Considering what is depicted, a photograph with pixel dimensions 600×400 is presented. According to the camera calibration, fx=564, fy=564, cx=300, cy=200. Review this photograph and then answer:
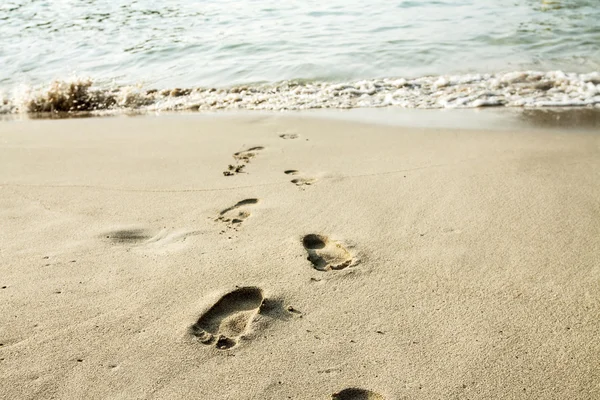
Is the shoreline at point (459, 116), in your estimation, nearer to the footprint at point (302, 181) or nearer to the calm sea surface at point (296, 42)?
the calm sea surface at point (296, 42)

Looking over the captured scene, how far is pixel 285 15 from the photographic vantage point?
1012cm

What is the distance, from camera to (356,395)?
168 centimetres

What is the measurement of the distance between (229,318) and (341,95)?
4.34 meters

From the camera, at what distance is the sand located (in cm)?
175

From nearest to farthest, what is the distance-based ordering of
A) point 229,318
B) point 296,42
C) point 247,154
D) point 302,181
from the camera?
point 229,318 < point 302,181 < point 247,154 < point 296,42

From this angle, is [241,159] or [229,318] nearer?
[229,318]

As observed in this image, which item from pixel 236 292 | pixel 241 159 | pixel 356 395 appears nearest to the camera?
pixel 356 395

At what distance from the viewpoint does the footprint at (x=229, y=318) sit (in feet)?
6.34

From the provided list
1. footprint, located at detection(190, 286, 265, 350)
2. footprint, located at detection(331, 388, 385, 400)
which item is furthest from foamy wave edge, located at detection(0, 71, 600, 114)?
footprint, located at detection(331, 388, 385, 400)

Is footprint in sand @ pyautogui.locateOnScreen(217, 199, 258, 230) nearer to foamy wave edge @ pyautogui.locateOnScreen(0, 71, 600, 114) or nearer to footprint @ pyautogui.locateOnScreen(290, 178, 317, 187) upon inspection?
footprint @ pyautogui.locateOnScreen(290, 178, 317, 187)

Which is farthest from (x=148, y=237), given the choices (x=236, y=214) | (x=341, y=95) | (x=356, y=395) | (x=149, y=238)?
(x=341, y=95)

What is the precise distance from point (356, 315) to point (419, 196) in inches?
46.6

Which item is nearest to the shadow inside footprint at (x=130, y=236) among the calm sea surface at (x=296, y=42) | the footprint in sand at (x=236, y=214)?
the footprint in sand at (x=236, y=214)

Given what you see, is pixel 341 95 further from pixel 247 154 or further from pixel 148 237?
pixel 148 237
